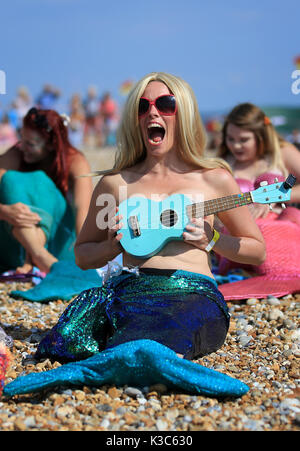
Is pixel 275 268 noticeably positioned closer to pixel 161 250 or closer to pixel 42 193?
pixel 161 250

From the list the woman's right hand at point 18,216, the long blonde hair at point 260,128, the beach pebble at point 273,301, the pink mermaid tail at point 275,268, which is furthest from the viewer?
the long blonde hair at point 260,128

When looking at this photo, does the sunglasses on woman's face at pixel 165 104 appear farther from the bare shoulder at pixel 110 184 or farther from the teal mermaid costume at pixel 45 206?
the teal mermaid costume at pixel 45 206

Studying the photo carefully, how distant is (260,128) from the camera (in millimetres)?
5824

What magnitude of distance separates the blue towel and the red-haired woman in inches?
9.7

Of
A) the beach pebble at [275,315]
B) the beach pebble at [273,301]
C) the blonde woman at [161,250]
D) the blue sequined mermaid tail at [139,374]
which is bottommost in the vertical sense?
the beach pebble at [273,301]

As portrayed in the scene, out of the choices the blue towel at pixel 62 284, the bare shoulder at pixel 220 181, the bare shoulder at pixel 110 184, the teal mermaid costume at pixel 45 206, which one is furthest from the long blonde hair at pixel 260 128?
the bare shoulder at pixel 110 184

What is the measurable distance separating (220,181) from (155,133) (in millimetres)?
492

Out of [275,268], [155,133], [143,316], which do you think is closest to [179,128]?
[155,133]

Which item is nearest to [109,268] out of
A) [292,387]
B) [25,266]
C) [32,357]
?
[32,357]

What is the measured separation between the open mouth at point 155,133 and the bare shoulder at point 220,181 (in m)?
0.34

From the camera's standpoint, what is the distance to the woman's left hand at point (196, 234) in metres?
3.27

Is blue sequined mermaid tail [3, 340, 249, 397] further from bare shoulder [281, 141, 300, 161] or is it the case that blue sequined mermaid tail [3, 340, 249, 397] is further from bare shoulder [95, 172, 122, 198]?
bare shoulder [281, 141, 300, 161]

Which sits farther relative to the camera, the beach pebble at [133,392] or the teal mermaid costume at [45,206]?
the teal mermaid costume at [45,206]

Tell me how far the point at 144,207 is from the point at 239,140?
105 inches
